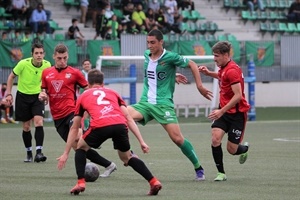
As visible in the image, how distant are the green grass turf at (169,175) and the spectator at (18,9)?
45.5 feet

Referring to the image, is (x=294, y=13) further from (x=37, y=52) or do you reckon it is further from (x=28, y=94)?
(x=37, y=52)

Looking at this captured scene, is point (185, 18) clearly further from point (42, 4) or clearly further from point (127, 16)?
point (42, 4)

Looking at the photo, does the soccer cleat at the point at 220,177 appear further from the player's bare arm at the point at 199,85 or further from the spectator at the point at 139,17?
the spectator at the point at 139,17

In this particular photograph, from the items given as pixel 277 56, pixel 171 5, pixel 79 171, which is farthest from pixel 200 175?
pixel 171 5

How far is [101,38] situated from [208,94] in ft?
76.0

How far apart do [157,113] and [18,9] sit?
73.4 feet

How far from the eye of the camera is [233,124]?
44.1ft

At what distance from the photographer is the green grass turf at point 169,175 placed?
11477 millimetres

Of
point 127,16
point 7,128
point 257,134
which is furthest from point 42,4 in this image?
point 257,134

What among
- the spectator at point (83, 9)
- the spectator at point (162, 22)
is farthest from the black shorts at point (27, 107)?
the spectator at point (162, 22)

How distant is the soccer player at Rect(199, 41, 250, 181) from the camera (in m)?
13.0

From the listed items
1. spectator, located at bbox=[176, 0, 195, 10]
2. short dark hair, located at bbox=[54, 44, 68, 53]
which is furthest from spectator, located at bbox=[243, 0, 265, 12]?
short dark hair, located at bbox=[54, 44, 68, 53]

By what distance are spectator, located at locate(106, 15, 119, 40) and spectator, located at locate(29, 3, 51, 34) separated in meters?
2.41

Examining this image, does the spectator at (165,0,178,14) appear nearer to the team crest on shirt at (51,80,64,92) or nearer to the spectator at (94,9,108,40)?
the spectator at (94,9,108,40)
